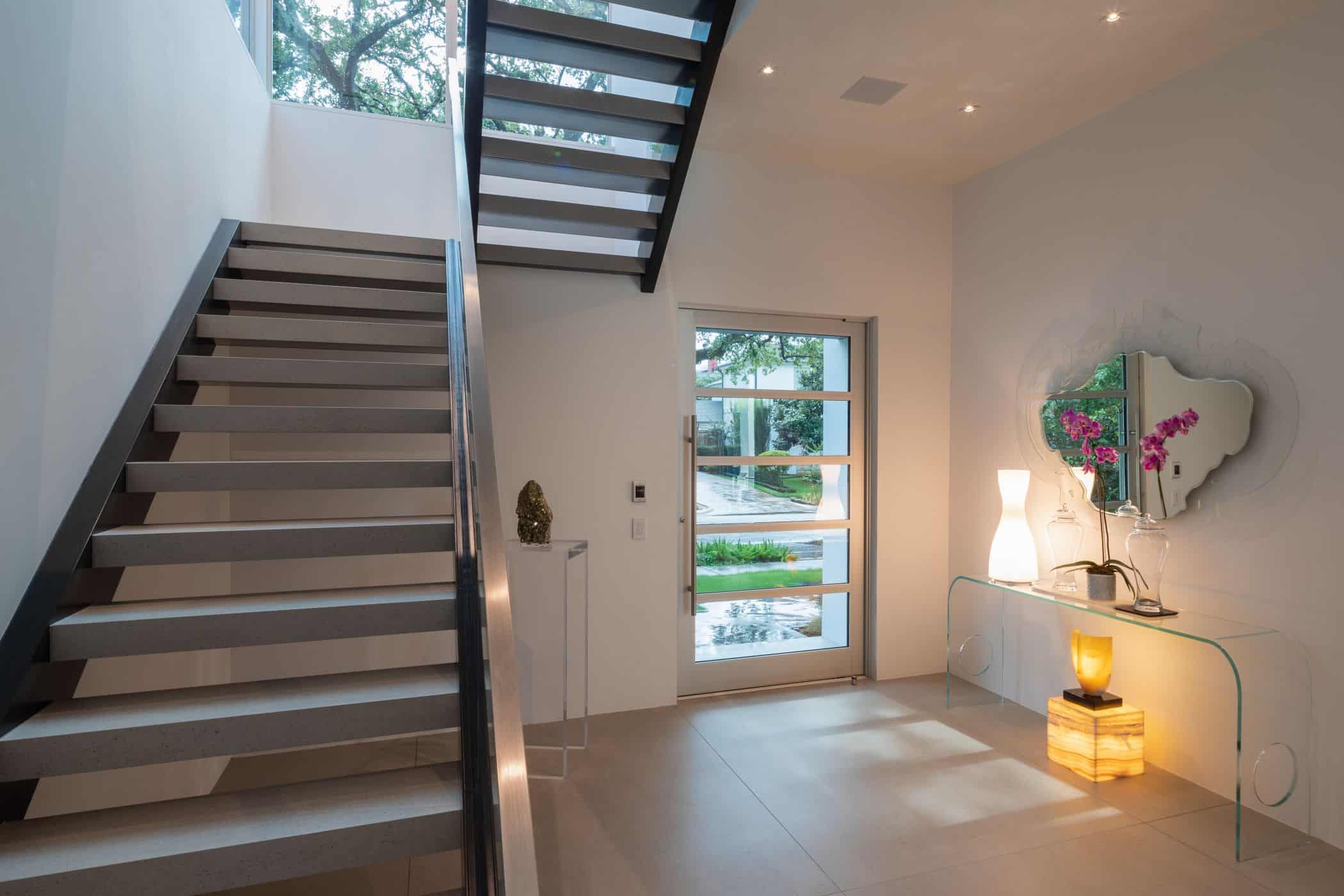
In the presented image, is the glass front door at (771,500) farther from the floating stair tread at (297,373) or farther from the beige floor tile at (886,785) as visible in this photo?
the floating stair tread at (297,373)

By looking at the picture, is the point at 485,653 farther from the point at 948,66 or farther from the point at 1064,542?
the point at 1064,542

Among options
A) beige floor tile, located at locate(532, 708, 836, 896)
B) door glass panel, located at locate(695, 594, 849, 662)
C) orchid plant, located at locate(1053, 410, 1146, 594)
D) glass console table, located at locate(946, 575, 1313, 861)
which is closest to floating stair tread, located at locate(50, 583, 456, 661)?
beige floor tile, located at locate(532, 708, 836, 896)

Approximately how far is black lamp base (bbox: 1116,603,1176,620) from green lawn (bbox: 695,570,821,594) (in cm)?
170

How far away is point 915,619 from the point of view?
4.60m

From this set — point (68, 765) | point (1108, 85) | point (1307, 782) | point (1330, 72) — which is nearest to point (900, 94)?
point (1108, 85)

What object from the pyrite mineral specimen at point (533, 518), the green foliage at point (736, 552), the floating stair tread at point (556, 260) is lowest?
the green foliage at point (736, 552)

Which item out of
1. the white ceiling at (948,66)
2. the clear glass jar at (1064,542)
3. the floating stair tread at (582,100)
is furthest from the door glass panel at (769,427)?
the floating stair tread at (582,100)

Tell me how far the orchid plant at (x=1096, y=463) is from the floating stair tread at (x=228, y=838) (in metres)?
2.99

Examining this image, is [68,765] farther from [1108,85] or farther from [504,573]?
[1108,85]

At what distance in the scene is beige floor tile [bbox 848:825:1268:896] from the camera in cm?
238

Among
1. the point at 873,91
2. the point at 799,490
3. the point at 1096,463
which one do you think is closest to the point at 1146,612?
the point at 1096,463

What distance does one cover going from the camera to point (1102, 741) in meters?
3.21

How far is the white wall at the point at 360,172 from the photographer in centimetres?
403

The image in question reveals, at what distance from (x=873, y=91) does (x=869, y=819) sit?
317cm
